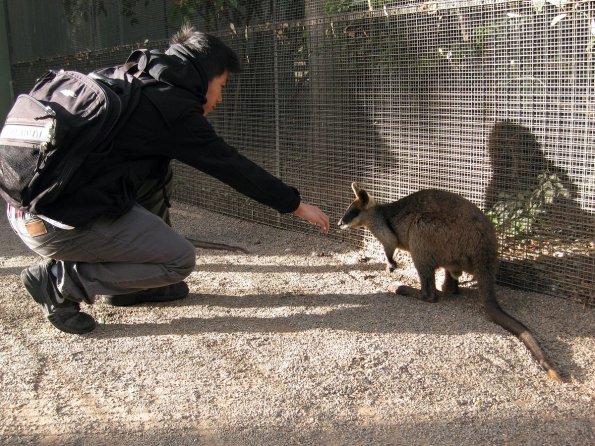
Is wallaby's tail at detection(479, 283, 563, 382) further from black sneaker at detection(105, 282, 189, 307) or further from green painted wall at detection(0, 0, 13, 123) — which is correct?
green painted wall at detection(0, 0, 13, 123)

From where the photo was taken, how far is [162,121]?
139 inches

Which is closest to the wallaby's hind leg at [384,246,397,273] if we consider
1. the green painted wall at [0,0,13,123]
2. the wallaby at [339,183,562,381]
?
the wallaby at [339,183,562,381]

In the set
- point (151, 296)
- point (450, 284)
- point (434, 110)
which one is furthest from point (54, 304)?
point (434, 110)

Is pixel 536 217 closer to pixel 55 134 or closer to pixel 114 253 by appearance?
pixel 114 253

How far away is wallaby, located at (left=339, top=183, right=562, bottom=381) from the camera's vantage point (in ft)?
14.1

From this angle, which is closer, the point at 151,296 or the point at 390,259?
the point at 151,296

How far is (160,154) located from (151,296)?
1.19 meters

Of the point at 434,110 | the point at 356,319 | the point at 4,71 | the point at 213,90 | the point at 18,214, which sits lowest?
the point at 356,319

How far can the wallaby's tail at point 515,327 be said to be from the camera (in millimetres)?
3398

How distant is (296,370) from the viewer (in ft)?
11.3

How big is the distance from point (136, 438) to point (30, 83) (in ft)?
31.4

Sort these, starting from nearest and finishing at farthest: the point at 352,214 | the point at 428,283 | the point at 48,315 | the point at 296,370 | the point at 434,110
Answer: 1. the point at 296,370
2. the point at 48,315
3. the point at 428,283
4. the point at 434,110
5. the point at 352,214

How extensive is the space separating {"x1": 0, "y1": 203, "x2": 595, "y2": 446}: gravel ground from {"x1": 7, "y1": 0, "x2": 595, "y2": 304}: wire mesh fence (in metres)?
0.65

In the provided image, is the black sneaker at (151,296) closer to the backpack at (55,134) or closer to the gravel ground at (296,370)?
the gravel ground at (296,370)
